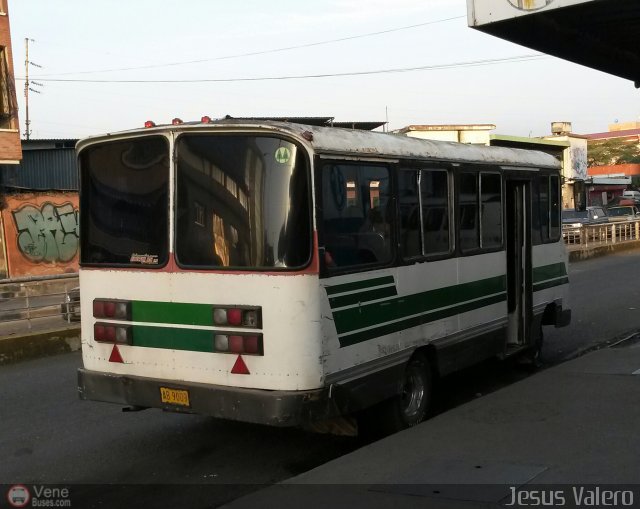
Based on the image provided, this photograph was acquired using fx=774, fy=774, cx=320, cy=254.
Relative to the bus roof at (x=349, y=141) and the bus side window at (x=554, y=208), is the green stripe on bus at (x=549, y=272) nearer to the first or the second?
the bus side window at (x=554, y=208)

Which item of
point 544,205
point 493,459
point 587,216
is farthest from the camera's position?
point 587,216

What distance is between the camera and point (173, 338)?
5.79m

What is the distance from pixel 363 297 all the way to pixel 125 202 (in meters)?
2.04

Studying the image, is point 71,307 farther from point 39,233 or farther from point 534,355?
point 39,233

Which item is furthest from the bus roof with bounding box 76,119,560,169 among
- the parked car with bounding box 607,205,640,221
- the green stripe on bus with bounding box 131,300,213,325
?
the parked car with bounding box 607,205,640,221

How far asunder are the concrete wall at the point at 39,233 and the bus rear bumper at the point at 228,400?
22.0 m

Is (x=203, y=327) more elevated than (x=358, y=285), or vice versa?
(x=358, y=285)

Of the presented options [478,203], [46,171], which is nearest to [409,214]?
[478,203]

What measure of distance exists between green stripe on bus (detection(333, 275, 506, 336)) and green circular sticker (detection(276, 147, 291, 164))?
44.9 inches

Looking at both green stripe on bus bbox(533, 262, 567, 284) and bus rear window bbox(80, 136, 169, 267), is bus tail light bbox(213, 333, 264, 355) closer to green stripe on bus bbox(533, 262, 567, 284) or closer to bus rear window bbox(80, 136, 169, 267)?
bus rear window bbox(80, 136, 169, 267)

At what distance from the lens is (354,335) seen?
5.77m

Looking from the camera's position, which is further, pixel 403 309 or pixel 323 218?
pixel 403 309

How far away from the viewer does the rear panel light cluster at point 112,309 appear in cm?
605

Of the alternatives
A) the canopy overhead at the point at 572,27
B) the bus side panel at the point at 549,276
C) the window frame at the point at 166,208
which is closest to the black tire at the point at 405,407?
the window frame at the point at 166,208
